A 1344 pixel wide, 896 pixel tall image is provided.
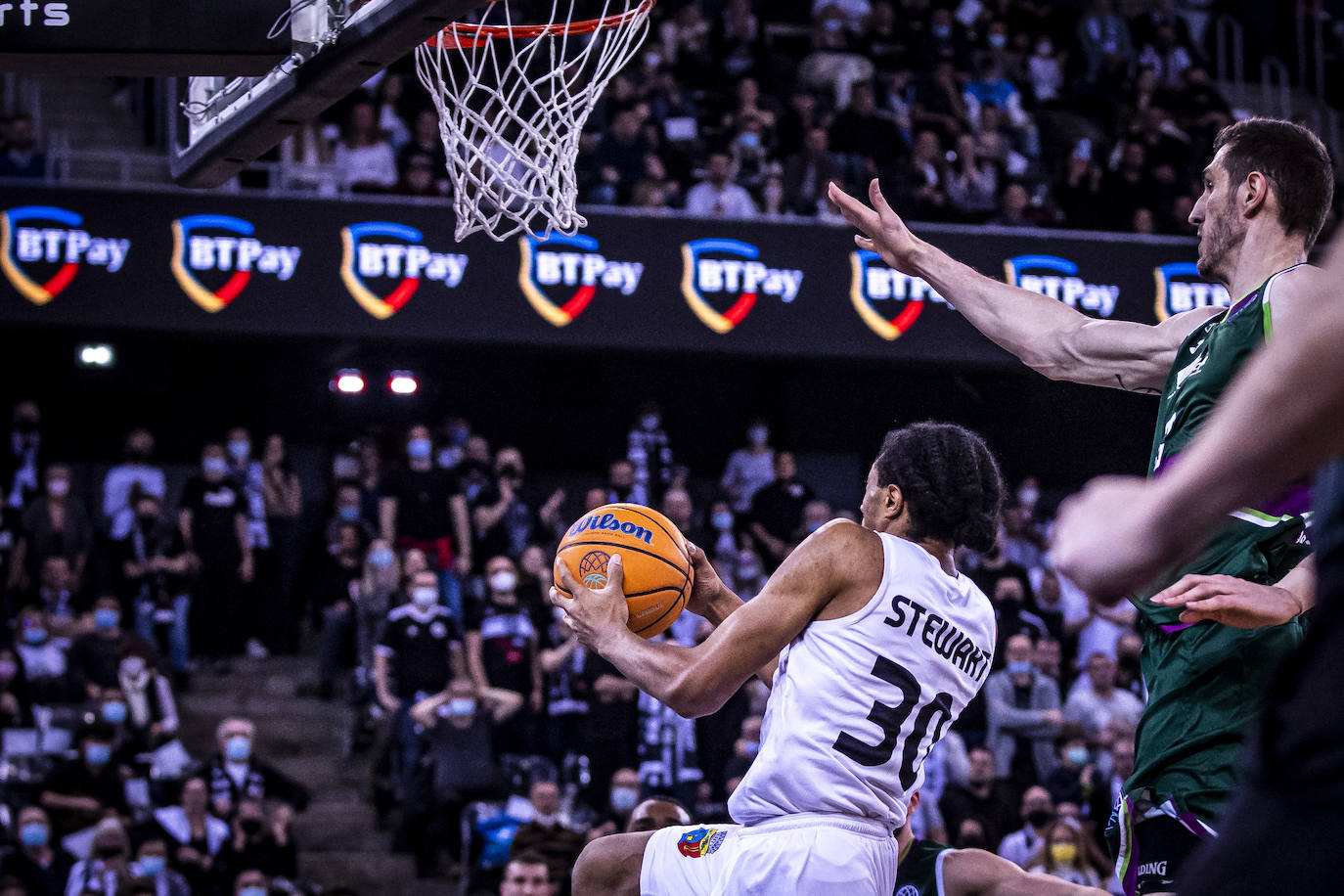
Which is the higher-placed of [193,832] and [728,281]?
[728,281]

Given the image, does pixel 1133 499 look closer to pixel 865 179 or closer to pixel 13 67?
pixel 13 67

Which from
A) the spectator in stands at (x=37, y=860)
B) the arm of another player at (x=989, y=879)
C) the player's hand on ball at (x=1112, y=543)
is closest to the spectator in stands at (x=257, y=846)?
the spectator in stands at (x=37, y=860)

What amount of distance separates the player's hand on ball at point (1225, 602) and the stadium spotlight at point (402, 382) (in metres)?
13.4

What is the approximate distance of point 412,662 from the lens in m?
11.0

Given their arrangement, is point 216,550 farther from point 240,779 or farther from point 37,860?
point 37,860

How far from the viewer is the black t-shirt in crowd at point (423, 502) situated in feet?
40.6

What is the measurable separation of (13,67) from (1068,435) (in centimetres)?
1382

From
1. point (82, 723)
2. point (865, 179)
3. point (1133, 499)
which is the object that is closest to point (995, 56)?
point (865, 179)

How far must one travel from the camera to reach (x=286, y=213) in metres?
12.6

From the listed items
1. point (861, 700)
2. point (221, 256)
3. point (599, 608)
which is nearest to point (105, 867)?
point (221, 256)

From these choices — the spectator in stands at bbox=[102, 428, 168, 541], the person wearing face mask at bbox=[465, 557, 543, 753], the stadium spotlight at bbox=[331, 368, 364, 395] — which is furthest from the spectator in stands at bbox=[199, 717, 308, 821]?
the stadium spotlight at bbox=[331, 368, 364, 395]

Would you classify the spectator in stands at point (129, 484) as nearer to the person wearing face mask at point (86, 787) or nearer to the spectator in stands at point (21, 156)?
the spectator in stands at point (21, 156)

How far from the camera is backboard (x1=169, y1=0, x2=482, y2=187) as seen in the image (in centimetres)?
434

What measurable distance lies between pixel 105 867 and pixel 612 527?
669 cm
